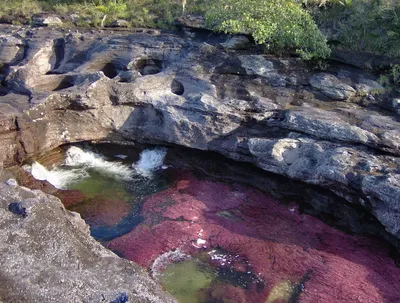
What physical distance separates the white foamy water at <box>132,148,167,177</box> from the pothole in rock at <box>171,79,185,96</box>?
9.91 ft

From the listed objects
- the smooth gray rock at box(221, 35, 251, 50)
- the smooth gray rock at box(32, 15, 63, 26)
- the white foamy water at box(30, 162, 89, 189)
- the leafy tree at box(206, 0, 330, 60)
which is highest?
the leafy tree at box(206, 0, 330, 60)

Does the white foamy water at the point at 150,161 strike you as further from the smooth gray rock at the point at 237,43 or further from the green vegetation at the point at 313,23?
the green vegetation at the point at 313,23

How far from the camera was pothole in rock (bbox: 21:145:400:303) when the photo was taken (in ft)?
49.5

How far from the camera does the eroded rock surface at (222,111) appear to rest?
17750mm

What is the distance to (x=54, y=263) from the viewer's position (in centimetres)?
1257

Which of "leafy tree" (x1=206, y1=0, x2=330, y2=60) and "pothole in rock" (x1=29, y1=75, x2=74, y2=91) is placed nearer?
"leafy tree" (x1=206, y1=0, x2=330, y2=60)

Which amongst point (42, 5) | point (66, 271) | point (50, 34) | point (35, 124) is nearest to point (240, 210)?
point (66, 271)

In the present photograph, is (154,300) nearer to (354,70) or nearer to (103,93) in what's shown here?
(103,93)

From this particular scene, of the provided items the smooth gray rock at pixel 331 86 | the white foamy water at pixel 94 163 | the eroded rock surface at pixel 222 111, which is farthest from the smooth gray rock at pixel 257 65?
the white foamy water at pixel 94 163

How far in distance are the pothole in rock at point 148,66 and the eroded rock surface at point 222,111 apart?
0.05 meters

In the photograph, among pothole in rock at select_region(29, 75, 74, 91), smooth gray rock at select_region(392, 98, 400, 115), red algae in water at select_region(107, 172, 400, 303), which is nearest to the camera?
red algae in water at select_region(107, 172, 400, 303)

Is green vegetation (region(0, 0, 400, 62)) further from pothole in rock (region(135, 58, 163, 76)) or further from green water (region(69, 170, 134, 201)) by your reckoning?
green water (region(69, 170, 134, 201))

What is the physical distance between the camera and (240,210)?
18.9m

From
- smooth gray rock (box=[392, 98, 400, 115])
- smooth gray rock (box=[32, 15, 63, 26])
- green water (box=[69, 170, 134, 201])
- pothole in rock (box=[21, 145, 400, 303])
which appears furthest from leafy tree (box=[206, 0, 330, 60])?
smooth gray rock (box=[32, 15, 63, 26])
